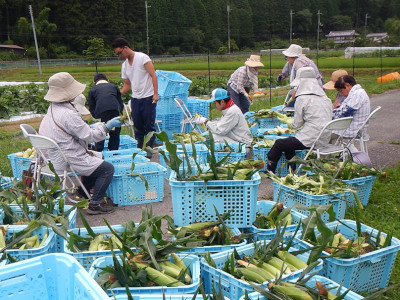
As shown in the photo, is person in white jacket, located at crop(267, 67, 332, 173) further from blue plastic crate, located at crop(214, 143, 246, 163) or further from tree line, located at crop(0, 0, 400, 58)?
tree line, located at crop(0, 0, 400, 58)

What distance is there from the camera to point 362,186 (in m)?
5.12

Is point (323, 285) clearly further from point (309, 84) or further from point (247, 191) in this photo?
point (309, 84)

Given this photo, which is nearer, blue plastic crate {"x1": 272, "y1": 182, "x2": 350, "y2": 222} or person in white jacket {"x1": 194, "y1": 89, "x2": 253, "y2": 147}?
blue plastic crate {"x1": 272, "y1": 182, "x2": 350, "y2": 222}

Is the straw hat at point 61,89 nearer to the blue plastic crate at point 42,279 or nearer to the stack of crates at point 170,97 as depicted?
the blue plastic crate at point 42,279

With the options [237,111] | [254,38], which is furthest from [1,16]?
[237,111]

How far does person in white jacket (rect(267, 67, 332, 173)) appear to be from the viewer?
19.3 ft

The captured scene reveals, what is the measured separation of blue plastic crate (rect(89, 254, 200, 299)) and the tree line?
4973 cm

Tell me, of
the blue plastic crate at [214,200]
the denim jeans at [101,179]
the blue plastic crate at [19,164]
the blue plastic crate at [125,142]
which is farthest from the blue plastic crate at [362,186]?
the blue plastic crate at [19,164]

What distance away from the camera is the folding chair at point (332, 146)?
550cm

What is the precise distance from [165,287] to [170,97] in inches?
250

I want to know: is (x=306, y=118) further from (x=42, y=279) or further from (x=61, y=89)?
(x=42, y=279)

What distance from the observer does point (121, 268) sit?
2635 millimetres

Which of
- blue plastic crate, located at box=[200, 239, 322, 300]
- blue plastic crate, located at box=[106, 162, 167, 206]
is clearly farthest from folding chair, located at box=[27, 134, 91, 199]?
blue plastic crate, located at box=[200, 239, 322, 300]

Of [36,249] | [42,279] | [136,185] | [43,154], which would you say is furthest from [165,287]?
[43,154]
